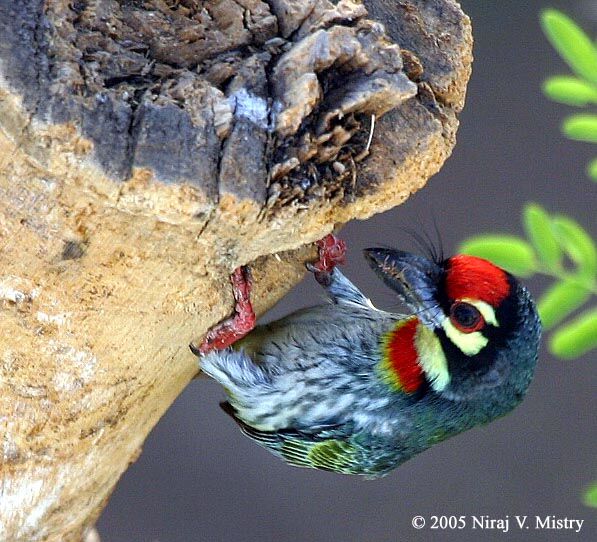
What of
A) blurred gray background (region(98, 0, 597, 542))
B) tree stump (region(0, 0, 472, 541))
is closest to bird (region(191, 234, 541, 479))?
tree stump (region(0, 0, 472, 541))

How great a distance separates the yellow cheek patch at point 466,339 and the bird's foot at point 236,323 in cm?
46

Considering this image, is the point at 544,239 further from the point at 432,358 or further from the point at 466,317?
the point at 432,358

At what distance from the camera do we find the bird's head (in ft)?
6.92

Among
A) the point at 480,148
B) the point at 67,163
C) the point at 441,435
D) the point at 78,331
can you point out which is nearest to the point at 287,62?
the point at 67,163

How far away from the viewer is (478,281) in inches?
82.4

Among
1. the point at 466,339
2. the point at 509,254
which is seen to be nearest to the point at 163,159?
the point at 509,254

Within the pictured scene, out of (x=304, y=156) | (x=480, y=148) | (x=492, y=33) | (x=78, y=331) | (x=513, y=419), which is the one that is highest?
(x=304, y=156)

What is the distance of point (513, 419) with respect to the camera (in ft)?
13.1

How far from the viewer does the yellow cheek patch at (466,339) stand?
216cm

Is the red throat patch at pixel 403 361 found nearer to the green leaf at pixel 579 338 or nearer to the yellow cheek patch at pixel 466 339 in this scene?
the yellow cheek patch at pixel 466 339

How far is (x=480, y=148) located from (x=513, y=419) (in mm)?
1153

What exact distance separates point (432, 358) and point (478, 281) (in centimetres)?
25

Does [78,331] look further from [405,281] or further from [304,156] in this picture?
[405,281]

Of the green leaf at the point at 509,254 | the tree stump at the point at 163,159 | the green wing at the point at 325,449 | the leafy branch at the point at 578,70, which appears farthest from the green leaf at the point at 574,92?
the green wing at the point at 325,449
